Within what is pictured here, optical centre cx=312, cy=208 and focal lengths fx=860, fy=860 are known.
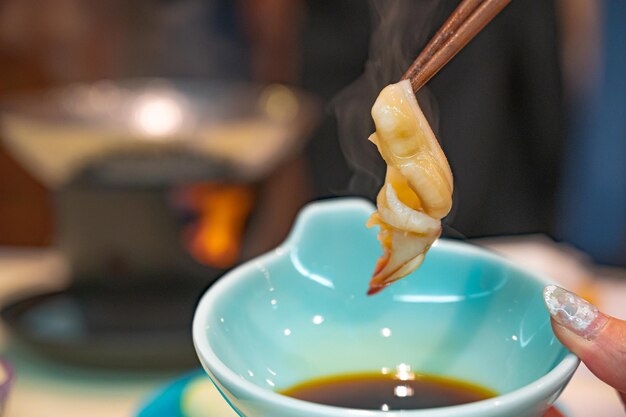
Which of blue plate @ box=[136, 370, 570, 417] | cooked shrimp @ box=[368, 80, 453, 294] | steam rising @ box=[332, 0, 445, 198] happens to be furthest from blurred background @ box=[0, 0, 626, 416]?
blue plate @ box=[136, 370, 570, 417]

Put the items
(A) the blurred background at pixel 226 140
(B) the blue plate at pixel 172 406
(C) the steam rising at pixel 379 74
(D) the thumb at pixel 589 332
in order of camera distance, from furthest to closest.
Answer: (A) the blurred background at pixel 226 140 < (C) the steam rising at pixel 379 74 < (B) the blue plate at pixel 172 406 < (D) the thumb at pixel 589 332

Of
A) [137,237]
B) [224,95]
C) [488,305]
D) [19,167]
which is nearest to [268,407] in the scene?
[488,305]

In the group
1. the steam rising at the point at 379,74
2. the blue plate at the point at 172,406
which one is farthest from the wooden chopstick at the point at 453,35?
the blue plate at the point at 172,406

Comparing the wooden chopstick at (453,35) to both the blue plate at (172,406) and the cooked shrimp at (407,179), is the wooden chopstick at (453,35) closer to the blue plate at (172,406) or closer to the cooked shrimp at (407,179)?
the cooked shrimp at (407,179)

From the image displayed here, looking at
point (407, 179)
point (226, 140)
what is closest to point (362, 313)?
point (407, 179)

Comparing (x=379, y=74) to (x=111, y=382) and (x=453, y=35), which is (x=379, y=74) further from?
(x=111, y=382)

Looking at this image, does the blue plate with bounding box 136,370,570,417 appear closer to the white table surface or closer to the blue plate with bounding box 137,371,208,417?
the blue plate with bounding box 137,371,208,417
